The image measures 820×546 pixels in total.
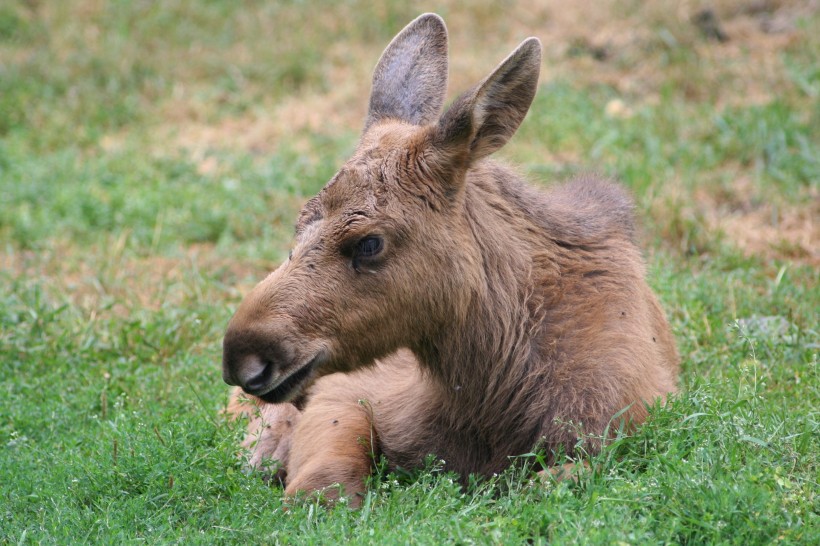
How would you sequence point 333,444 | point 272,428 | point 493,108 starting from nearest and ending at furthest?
point 493,108 → point 333,444 → point 272,428

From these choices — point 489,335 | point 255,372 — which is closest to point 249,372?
point 255,372

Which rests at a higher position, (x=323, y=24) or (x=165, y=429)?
(x=323, y=24)

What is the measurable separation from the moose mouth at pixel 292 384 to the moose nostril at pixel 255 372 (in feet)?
0.29

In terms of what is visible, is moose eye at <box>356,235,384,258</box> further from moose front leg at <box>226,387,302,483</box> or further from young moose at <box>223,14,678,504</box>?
moose front leg at <box>226,387,302,483</box>

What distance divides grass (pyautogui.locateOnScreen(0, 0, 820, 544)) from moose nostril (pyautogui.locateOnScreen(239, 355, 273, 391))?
59 cm

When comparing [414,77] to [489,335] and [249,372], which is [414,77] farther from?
[249,372]

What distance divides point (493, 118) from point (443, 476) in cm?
170

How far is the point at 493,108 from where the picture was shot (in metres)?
5.08

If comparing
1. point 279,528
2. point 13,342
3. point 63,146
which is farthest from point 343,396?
point 63,146

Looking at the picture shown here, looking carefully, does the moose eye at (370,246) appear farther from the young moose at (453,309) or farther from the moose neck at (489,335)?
the moose neck at (489,335)

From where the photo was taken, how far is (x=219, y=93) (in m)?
12.6

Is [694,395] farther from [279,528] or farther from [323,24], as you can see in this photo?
[323,24]

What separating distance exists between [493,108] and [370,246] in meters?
0.87

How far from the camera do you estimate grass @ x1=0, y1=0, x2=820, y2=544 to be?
4.66m
